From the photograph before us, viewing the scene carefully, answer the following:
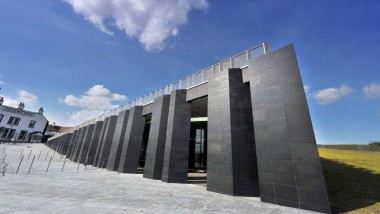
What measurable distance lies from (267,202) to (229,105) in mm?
7011

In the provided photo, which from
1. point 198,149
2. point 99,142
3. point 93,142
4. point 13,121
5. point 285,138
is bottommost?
point 285,138

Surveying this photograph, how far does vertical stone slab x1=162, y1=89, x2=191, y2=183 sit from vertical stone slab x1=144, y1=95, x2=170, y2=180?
123 cm

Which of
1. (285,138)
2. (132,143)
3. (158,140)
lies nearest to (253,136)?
(285,138)

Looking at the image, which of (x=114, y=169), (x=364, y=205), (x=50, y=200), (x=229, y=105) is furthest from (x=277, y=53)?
(x=114, y=169)

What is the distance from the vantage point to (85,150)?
41000mm

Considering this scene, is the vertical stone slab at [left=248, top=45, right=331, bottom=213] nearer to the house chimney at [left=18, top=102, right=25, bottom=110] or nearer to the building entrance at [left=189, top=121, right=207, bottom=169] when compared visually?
the building entrance at [left=189, top=121, right=207, bottom=169]

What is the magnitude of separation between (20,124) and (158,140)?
92.1 m

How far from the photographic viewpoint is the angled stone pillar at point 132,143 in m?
25.3

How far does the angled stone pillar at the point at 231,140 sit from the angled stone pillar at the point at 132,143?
1393 cm

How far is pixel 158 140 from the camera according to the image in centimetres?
2091

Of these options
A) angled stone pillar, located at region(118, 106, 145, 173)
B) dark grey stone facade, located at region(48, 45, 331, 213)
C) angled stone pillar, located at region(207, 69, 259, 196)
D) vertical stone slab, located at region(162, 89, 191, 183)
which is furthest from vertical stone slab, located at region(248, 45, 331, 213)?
angled stone pillar, located at region(118, 106, 145, 173)

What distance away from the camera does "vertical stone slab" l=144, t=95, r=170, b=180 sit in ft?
66.6

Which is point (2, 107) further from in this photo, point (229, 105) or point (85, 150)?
point (229, 105)

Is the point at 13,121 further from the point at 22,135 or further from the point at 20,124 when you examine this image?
the point at 22,135
